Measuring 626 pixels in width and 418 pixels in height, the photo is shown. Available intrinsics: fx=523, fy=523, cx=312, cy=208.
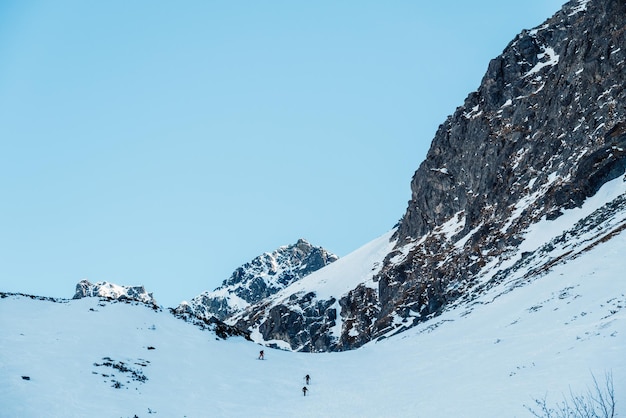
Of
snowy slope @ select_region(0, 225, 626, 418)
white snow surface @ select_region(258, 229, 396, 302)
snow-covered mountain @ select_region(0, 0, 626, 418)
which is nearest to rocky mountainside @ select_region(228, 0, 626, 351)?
snow-covered mountain @ select_region(0, 0, 626, 418)

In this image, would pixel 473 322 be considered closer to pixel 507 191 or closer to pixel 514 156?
pixel 507 191

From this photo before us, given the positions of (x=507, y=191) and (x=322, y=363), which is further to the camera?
(x=507, y=191)

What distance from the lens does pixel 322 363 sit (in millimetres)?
42500

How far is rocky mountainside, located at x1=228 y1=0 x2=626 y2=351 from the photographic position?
62438 millimetres

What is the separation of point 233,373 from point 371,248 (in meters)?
117

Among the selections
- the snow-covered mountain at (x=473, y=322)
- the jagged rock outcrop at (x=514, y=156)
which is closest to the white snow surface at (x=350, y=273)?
the jagged rock outcrop at (x=514, y=156)

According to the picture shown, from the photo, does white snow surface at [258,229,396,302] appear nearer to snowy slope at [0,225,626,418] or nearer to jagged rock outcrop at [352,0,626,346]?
jagged rock outcrop at [352,0,626,346]

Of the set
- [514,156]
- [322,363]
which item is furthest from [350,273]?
[322,363]

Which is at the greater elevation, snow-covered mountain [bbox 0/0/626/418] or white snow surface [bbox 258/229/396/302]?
white snow surface [bbox 258/229/396/302]

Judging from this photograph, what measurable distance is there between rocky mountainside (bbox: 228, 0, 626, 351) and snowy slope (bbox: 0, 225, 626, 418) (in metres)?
12.1

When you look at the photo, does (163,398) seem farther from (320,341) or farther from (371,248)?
(371,248)

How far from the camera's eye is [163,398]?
1020 inches

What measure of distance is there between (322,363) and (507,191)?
184 feet

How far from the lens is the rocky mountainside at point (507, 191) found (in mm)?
62438
